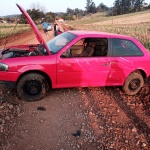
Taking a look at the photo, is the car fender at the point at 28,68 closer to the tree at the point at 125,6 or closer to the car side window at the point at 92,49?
the car side window at the point at 92,49

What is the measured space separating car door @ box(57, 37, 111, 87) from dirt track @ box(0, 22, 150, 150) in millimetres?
464

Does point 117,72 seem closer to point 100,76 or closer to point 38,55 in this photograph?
point 100,76

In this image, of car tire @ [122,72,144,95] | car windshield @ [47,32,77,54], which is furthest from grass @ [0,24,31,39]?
car tire @ [122,72,144,95]

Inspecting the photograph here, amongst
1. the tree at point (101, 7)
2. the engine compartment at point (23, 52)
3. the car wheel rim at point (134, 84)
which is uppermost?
the tree at point (101, 7)

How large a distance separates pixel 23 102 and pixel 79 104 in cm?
139

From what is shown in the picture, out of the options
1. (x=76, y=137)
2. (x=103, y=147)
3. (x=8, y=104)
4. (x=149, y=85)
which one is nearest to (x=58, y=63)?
(x=8, y=104)

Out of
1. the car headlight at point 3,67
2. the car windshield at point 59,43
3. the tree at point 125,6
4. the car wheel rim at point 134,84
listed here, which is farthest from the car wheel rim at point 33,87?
the tree at point 125,6

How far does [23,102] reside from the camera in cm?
498

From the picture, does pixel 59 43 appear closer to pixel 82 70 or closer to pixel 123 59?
pixel 82 70

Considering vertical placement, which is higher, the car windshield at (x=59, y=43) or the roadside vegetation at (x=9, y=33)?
the roadside vegetation at (x=9, y=33)

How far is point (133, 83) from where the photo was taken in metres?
5.79

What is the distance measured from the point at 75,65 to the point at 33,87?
1.17 meters

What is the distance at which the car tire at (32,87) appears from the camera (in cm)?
484

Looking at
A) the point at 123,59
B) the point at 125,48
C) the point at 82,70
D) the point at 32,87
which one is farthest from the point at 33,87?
the point at 125,48
